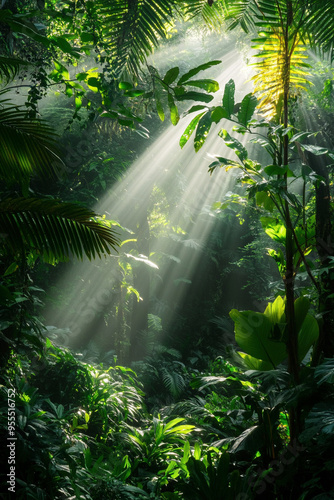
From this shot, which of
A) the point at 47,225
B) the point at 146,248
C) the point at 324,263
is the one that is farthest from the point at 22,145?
the point at 146,248

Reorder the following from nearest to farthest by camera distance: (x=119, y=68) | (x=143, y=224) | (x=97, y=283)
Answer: (x=119, y=68)
(x=97, y=283)
(x=143, y=224)

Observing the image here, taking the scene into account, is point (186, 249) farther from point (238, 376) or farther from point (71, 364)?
point (238, 376)

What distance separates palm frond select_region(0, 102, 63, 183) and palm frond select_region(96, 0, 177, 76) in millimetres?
826

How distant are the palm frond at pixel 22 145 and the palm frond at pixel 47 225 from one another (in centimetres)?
25

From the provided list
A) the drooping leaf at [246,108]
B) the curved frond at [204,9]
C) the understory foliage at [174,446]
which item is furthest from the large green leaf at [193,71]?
the understory foliage at [174,446]

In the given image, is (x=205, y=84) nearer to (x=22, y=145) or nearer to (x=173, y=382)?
(x=22, y=145)

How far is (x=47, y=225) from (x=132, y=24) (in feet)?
4.58

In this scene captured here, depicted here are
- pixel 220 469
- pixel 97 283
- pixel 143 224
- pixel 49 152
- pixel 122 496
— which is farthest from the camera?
pixel 143 224

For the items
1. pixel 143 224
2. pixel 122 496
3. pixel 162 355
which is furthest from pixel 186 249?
pixel 122 496

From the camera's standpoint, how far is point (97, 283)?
6332 millimetres

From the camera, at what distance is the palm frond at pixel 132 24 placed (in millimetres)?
2138

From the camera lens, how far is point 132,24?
2203 mm

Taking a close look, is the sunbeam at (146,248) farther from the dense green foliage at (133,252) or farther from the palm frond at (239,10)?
the palm frond at (239,10)

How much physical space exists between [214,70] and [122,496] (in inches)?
362
